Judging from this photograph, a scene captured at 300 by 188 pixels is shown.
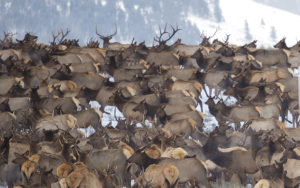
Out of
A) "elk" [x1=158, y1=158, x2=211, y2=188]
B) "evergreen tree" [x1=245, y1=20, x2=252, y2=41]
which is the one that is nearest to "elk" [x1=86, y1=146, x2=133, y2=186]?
"elk" [x1=158, y1=158, x2=211, y2=188]

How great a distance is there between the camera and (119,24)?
53.7m

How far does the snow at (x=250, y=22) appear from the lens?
45875mm

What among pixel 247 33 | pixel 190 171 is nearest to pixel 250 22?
pixel 247 33

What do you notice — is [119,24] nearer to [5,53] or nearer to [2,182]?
[5,53]

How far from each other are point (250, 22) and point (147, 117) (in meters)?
39.0

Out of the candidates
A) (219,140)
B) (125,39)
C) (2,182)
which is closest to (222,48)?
(219,140)

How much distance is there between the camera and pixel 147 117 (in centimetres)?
1009

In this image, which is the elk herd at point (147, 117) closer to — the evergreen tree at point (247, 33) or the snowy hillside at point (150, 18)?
the evergreen tree at point (247, 33)

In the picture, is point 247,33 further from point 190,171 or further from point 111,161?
point 190,171

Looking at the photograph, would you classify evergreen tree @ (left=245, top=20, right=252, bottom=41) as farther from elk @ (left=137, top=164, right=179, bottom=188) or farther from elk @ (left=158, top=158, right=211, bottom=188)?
elk @ (left=137, top=164, right=179, bottom=188)

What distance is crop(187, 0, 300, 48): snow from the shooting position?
1806 inches

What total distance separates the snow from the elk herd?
30236 mm

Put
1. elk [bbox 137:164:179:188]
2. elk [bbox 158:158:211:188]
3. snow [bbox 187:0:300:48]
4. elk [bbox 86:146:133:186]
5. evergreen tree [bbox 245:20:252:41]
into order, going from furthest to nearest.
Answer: snow [bbox 187:0:300:48]
evergreen tree [bbox 245:20:252:41]
elk [bbox 86:146:133:186]
elk [bbox 158:158:211:188]
elk [bbox 137:164:179:188]

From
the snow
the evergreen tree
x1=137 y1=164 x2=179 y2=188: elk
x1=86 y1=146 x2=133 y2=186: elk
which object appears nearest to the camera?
x1=137 y1=164 x2=179 y2=188: elk
